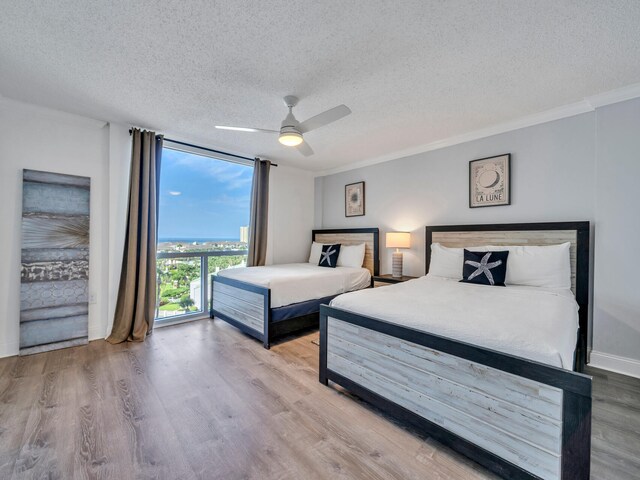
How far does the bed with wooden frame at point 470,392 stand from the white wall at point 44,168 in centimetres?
280

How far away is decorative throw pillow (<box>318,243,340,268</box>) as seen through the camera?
4.46 m

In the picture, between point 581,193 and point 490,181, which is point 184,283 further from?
point 581,193

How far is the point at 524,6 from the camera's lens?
5.25 ft

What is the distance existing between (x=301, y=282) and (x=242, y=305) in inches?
30.5

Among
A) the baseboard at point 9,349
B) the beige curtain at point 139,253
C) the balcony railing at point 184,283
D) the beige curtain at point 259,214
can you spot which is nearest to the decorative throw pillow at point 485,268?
the beige curtain at point 259,214

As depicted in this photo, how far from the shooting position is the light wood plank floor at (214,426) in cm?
144

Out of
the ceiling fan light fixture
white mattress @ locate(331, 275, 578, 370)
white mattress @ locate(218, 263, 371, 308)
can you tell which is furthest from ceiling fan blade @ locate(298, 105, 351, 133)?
white mattress @ locate(218, 263, 371, 308)

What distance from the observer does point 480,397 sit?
1422mm

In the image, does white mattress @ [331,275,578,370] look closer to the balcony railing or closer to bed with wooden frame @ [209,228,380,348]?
bed with wooden frame @ [209,228,380,348]

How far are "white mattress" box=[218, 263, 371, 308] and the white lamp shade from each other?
601 mm

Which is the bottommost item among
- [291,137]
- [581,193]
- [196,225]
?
[196,225]

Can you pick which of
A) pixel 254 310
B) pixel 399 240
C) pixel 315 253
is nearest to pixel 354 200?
pixel 315 253

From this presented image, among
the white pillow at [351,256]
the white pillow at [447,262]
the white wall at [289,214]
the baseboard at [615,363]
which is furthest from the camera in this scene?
the white wall at [289,214]

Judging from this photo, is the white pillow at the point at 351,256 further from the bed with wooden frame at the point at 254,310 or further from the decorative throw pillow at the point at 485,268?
the decorative throw pillow at the point at 485,268
